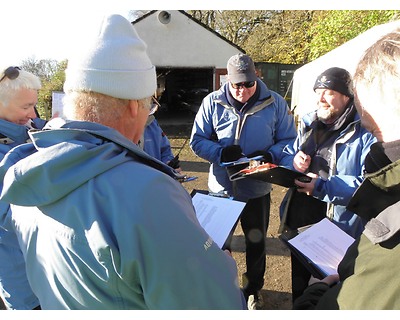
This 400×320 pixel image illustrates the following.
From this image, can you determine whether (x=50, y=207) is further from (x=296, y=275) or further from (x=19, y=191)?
(x=296, y=275)

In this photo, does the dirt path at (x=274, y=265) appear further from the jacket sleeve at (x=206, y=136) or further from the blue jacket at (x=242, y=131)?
the jacket sleeve at (x=206, y=136)

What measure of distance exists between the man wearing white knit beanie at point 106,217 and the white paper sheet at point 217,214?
2.29ft

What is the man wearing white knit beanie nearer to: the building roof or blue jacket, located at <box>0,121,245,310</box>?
blue jacket, located at <box>0,121,245,310</box>

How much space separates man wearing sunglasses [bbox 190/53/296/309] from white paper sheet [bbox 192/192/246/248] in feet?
2.58

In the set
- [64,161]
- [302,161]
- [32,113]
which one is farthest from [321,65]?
[64,161]

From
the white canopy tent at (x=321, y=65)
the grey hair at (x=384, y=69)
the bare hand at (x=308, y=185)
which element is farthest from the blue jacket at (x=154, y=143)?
the white canopy tent at (x=321, y=65)

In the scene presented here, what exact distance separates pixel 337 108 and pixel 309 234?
979mm

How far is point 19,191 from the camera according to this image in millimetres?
926

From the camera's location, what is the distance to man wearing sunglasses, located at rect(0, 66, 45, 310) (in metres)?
1.71

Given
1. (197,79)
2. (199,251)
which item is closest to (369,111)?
(199,251)

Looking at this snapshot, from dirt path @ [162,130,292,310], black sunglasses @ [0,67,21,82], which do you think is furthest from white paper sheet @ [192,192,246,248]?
dirt path @ [162,130,292,310]

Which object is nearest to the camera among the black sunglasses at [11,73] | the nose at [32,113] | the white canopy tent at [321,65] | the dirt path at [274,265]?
the black sunglasses at [11,73]

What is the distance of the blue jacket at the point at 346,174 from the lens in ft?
6.94
